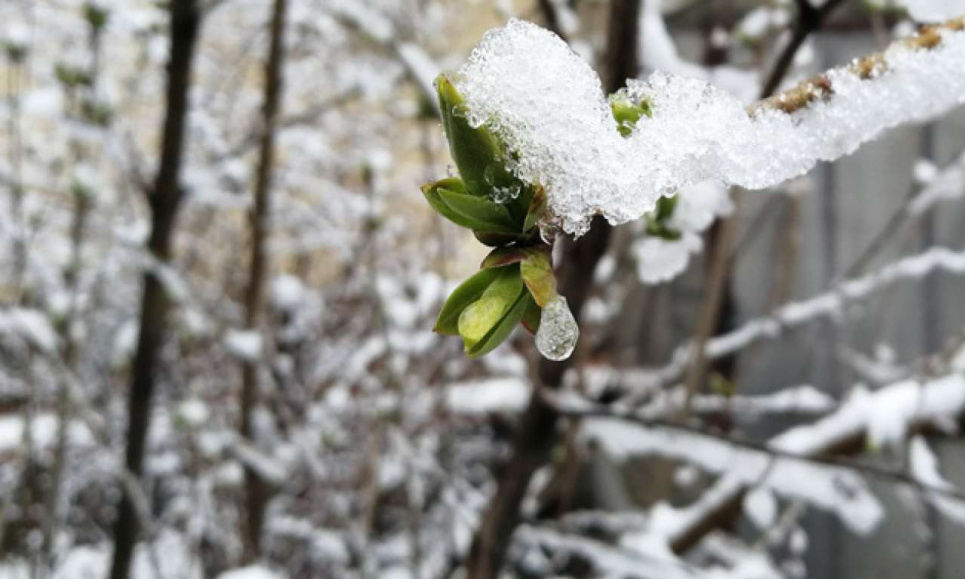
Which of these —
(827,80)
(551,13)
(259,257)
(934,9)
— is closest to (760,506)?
(551,13)

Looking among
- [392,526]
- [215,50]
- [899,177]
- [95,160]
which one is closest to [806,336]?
[899,177]

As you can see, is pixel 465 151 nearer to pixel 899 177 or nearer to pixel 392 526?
pixel 899 177

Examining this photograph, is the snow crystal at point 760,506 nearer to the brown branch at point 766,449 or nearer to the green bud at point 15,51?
the brown branch at point 766,449

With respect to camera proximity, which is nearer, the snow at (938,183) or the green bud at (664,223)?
the green bud at (664,223)

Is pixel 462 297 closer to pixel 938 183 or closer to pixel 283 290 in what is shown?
pixel 938 183

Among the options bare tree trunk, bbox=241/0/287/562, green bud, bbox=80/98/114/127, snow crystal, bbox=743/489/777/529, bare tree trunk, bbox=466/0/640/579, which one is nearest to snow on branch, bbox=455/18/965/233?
bare tree trunk, bbox=466/0/640/579

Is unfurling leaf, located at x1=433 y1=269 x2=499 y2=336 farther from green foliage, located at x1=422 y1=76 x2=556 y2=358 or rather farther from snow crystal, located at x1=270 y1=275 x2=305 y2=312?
snow crystal, located at x1=270 y1=275 x2=305 y2=312

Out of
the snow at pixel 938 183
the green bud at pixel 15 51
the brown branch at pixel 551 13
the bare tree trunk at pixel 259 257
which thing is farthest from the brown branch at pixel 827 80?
the bare tree trunk at pixel 259 257

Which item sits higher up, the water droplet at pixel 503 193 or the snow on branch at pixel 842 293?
the snow on branch at pixel 842 293
